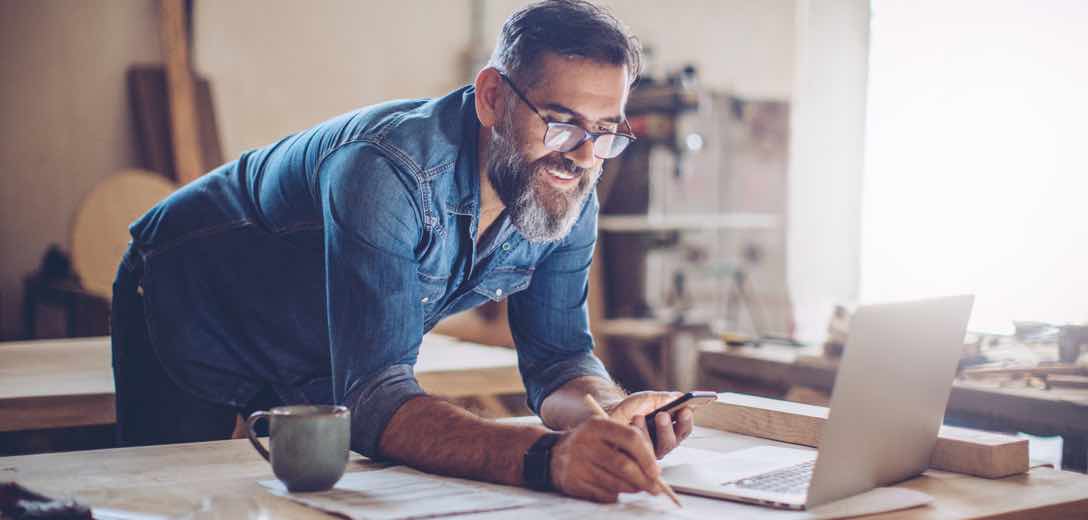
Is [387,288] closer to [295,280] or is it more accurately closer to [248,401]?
[295,280]

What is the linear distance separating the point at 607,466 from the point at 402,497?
24 cm

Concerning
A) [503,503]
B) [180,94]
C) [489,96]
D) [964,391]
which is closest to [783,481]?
[503,503]

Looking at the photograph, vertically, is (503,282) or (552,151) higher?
(552,151)

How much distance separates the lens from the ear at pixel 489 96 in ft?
5.68

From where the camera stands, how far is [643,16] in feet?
24.4

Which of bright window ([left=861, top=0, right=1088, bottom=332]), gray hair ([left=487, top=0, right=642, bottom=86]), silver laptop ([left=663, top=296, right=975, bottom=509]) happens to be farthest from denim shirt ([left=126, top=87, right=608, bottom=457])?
bright window ([left=861, top=0, right=1088, bottom=332])

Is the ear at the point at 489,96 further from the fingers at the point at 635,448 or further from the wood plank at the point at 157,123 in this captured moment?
the wood plank at the point at 157,123

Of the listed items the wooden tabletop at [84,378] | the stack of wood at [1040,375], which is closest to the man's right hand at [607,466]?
the wooden tabletop at [84,378]

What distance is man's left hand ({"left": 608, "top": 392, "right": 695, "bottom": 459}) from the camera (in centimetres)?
147

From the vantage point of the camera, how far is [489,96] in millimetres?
1740

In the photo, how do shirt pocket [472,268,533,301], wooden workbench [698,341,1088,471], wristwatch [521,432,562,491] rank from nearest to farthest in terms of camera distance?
wristwatch [521,432,562,491]
shirt pocket [472,268,533,301]
wooden workbench [698,341,1088,471]

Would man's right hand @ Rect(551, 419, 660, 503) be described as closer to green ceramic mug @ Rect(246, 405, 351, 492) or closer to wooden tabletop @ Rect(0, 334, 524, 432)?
green ceramic mug @ Rect(246, 405, 351, 492)

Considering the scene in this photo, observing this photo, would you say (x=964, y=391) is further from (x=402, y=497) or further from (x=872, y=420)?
(x=402, y=497)

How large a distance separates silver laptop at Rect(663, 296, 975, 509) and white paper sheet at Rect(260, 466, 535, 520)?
0.25 metres
